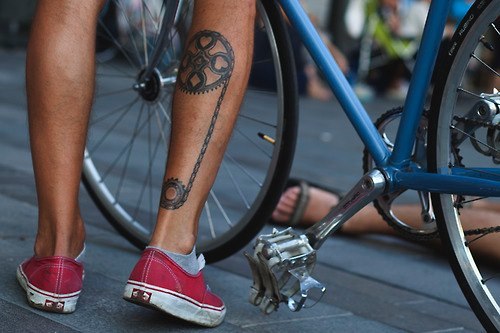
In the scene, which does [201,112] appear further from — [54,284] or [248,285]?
[248,285]

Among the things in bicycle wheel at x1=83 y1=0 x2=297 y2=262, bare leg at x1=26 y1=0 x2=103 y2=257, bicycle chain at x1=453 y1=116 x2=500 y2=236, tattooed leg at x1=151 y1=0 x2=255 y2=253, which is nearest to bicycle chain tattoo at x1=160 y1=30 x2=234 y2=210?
tattooed leg at x1=151 y1=0 x2=255 y2=253

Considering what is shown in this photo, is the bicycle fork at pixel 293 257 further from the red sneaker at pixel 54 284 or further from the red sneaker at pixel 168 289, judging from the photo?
the red sneaker at pixel 54 284

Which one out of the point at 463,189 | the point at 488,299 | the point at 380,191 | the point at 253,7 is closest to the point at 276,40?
the point at 253,7

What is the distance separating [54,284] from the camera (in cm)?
229

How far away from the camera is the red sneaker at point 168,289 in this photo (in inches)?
85.0

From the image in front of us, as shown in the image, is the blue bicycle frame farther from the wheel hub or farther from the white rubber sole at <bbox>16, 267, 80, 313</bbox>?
the white rubber sole at <bbox>16, 267, 80, 313</bbox>

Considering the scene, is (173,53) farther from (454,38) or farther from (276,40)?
(454,38)

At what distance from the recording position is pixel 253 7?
2293 millimetres

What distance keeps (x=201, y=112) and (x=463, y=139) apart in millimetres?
581

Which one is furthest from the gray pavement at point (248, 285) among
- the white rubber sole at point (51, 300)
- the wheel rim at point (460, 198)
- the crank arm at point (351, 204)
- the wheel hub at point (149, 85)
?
the wheel hub at point (149, 85)

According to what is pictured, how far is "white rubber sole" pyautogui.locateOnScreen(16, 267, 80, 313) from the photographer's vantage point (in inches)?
89.9

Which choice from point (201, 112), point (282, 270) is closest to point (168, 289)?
point (282, 270)

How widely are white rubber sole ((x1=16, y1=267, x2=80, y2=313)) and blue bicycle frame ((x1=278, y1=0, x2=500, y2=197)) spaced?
754 millimetres

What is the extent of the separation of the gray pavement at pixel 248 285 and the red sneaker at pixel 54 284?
0.02 metres
